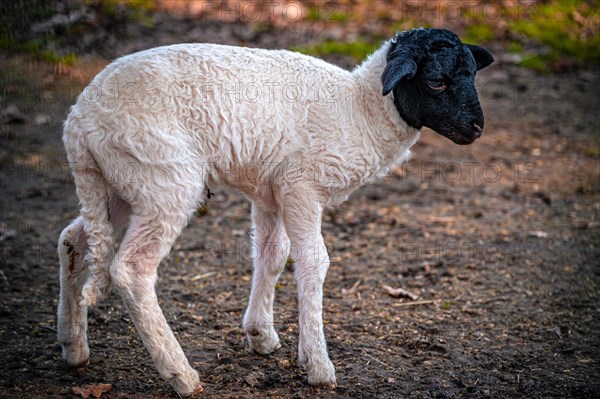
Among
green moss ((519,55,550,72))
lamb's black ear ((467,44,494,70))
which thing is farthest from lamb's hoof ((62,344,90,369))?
green moss ((519,55,550,72))

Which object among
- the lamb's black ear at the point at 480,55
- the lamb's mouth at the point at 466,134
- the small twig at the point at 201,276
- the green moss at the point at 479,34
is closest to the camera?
the lamb's mouth at the point at 466,134

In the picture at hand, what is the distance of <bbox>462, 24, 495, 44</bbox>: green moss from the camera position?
488 inches

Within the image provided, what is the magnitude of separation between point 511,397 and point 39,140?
6.29 m

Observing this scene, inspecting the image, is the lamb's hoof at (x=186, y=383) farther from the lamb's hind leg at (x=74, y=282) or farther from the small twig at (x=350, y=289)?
the small twig at (x=350, y=289)

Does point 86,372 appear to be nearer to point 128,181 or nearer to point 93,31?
point 128,181

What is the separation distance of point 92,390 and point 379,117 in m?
2.47

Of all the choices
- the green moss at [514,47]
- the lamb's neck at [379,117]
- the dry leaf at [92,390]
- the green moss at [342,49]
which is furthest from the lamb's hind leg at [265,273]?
the green moss at [514,47]

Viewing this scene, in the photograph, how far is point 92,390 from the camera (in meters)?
4.36

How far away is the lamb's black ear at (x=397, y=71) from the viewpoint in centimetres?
433

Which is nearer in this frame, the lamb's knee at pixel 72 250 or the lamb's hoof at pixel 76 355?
the lamb's knee at pixel 72 250

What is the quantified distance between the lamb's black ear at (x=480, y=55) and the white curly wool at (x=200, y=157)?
624mm

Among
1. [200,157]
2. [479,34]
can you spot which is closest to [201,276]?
[200,157]

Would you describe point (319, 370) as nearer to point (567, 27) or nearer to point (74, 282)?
point (74, 282)

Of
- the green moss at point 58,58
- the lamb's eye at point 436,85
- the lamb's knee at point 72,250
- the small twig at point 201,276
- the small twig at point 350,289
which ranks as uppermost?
the lamb's eye at point 436,85
